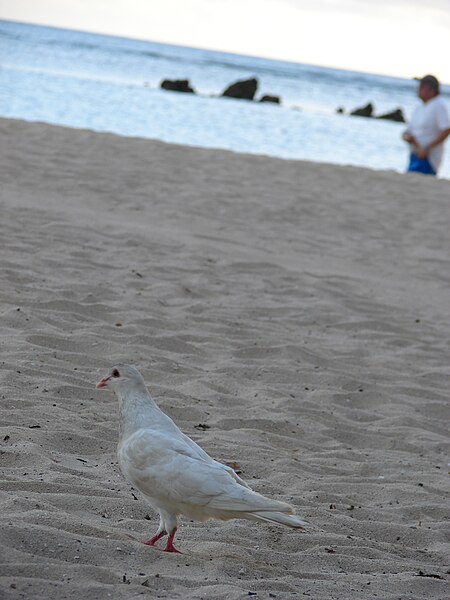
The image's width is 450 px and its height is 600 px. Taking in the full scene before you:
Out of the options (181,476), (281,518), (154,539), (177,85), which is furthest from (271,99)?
(281,518)

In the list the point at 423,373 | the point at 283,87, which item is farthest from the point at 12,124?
the point at 283,87

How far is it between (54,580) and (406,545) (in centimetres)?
147

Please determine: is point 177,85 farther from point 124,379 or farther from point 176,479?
point 176,479

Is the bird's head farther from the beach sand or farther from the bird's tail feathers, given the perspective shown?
the bird's tail feathers

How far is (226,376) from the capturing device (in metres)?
5.18

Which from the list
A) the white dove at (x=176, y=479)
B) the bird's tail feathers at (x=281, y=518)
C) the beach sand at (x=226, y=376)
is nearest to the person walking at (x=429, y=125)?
the beach sand at (x=226, y=376)

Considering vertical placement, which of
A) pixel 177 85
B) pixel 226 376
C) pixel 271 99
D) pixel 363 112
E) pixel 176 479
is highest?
pixel 176 479

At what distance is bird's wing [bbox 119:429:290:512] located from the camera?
289 centimetres

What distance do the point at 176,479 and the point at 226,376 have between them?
7.34 feet

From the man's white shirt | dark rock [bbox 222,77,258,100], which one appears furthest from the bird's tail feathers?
dark rock [bbox 222,77,258,100]

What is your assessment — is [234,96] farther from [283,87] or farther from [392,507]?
[392,507]

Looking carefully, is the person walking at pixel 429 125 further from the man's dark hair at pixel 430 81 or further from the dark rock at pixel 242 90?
the dark rock at pixel 242 90

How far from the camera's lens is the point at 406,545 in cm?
358

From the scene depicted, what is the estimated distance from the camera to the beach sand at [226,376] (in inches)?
122
